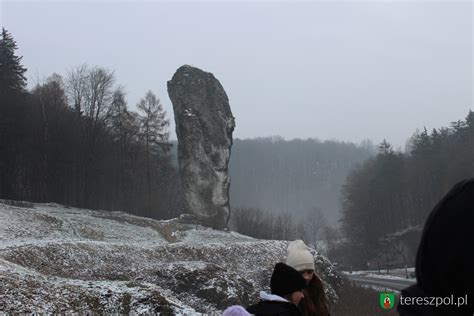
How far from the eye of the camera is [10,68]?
43.1m

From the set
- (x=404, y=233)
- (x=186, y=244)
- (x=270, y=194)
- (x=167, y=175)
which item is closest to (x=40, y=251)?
(x=186, y=244)

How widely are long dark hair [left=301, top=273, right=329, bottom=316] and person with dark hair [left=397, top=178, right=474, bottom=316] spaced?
125 inches

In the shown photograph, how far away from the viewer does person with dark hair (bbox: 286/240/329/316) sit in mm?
4656

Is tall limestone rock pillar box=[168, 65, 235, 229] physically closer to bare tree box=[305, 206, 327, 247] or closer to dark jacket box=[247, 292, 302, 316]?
dark jacket box=[247, 292, 302, 316]

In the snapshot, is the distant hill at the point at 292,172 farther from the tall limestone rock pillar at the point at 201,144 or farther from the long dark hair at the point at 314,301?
the long dark hair at the point at 314,301

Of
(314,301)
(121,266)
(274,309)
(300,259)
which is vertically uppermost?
(300,259)

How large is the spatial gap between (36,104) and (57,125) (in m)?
3.20

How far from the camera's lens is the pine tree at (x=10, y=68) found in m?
41.7

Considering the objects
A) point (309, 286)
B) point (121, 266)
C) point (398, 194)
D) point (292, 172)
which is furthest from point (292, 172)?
point (309, 286)

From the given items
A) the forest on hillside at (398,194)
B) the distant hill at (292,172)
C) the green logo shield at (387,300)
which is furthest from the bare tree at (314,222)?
the green logo shield at (387,300)

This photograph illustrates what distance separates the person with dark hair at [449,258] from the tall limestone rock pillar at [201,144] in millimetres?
33863

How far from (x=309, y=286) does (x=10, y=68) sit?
147 ft

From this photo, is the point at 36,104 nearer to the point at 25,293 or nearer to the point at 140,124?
the point at 140,124

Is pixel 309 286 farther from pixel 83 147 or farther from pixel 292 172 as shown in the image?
pixel 292 172
